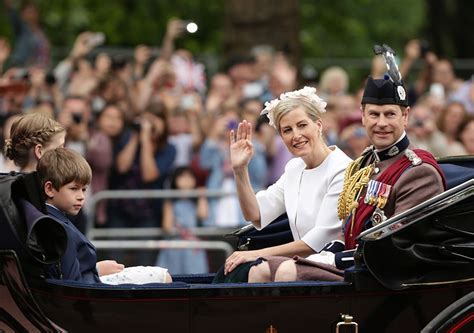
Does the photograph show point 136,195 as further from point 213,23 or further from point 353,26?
point 353,26

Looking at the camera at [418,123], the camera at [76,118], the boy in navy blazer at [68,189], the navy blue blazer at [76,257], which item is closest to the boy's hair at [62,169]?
the boy in navy blazer at [68,189]

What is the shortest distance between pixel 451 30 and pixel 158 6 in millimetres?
4795

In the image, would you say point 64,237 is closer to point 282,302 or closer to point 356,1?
point 282,302

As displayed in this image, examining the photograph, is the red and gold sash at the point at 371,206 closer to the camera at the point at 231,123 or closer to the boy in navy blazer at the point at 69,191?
the boy in navy blazer at the point at 69,191

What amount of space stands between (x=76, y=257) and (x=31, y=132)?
0.95 metres

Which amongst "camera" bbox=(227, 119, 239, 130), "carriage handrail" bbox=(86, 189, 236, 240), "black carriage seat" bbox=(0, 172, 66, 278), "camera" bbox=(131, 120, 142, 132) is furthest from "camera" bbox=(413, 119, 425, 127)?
"black carriage seat" bbox=(0, 172, 66, 278)

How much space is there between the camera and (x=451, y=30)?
2106cm

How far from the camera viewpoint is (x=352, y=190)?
6.80 meters

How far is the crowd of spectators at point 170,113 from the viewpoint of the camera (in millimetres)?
11633

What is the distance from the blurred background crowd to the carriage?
4.22 metres

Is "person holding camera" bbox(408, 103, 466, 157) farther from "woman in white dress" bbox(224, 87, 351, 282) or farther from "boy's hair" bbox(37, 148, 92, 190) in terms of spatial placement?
"boy's hair" bbox(37, 148, 92, 190)

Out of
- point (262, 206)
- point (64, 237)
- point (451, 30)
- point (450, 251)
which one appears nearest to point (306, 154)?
point (262, 206)

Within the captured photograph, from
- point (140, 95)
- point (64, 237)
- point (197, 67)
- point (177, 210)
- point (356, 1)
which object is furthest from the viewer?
point (356, 1)

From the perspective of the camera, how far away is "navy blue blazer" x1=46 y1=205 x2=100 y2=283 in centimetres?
617
